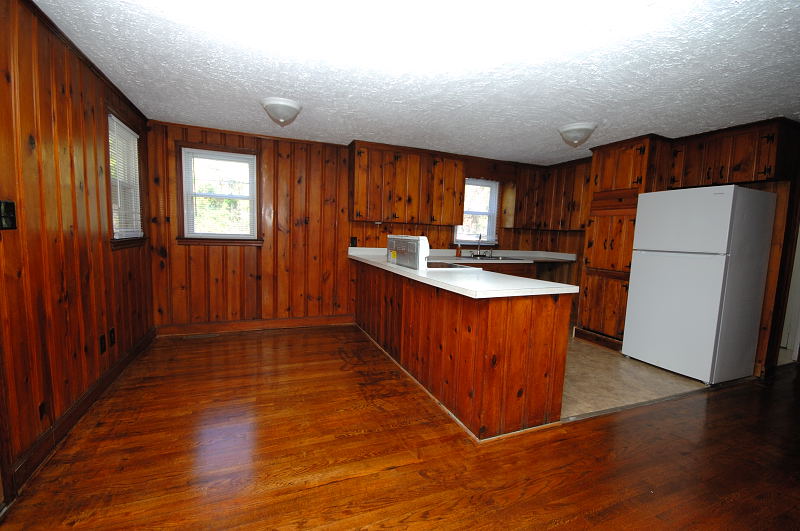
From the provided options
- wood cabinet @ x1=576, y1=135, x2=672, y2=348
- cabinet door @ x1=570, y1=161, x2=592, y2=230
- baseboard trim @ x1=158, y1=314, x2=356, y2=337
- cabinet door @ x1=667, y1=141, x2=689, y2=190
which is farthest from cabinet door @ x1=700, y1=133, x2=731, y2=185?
baseboard trim @ x1=158, y1=314, x2=356, y2=337

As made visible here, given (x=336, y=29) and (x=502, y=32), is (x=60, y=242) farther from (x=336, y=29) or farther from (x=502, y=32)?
(x=502, y=32)

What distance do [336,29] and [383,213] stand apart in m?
2.71

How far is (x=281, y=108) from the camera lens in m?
2.83

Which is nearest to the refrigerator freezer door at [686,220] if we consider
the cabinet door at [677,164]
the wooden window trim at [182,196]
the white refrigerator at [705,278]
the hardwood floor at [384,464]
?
the white refrigerator at [705,278]

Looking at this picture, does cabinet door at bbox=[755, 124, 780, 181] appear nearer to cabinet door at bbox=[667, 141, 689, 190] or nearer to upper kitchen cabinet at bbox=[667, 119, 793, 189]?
upper kitchen cabinet at bbox=[667, 119, 793, 189]

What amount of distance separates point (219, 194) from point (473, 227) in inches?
140

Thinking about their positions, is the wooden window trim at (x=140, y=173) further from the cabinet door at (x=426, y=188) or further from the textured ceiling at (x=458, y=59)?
the cabinet door at (x=426, y=188)

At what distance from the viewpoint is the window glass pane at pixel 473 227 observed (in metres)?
5.46

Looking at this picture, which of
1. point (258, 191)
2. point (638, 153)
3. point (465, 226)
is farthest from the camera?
point (465, 226)

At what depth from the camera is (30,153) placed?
1.79m

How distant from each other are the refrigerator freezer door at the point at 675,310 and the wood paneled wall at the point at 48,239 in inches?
180

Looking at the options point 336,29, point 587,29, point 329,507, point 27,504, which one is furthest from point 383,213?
point 27,504

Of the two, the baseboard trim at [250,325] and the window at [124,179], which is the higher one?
the window at [124,179]

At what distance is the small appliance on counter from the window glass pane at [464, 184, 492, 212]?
2.26 metres
